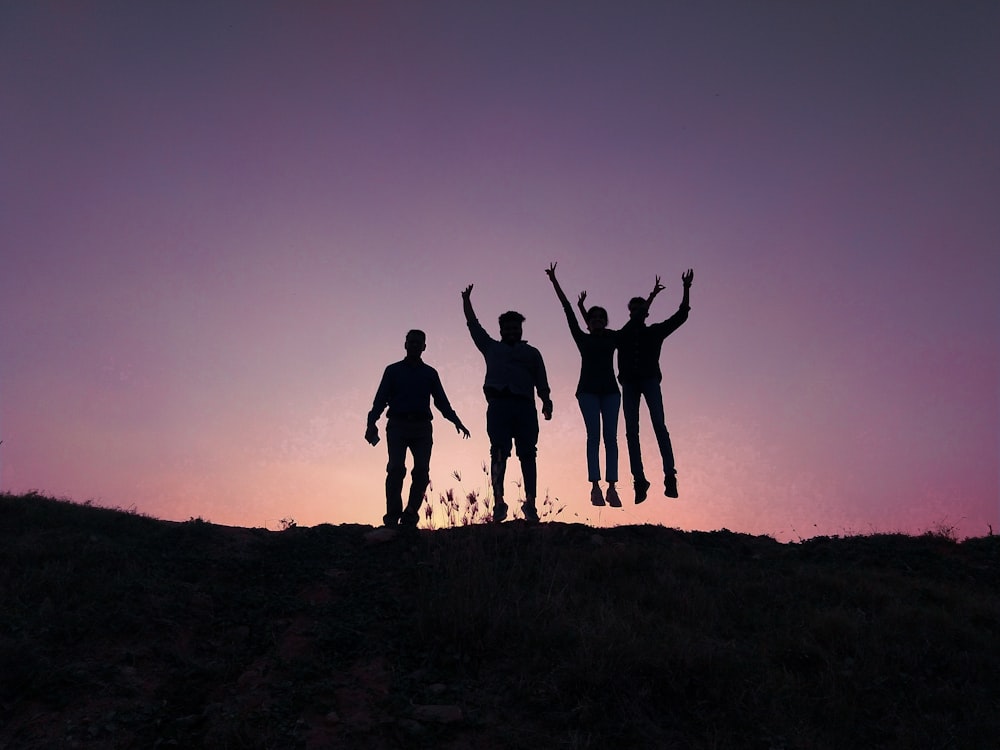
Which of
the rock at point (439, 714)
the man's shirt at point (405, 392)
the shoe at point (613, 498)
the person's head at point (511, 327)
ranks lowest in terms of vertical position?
the rock at point (439, 714)

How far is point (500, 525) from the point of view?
29.0ft

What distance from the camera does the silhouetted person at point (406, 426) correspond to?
930 cm

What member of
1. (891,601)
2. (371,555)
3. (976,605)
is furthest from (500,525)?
(976,605)

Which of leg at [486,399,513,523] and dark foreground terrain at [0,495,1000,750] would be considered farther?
leg at [486,399,513,523]

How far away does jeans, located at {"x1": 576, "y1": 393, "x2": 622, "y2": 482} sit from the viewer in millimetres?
8930

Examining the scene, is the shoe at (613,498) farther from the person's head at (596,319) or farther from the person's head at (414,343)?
the person's head at (414,343)

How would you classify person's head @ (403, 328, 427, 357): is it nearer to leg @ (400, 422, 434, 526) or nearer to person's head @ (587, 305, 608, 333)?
leg @ (400, 422, 434, 526)

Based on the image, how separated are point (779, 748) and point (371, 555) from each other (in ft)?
14.8

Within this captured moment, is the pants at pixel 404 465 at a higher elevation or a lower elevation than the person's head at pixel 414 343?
lower

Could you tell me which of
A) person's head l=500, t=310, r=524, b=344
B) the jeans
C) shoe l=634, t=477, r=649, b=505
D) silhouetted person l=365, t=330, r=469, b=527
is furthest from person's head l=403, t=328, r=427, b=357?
shoe l=634, t=477, r=649, b=505

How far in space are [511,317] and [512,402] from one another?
1050mm

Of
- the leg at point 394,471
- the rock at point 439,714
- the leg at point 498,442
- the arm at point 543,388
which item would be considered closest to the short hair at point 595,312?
the arm at point 543,388

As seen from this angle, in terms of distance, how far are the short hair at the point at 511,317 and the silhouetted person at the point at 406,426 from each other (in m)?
1.18

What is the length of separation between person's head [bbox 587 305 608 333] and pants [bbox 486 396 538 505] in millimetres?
1199
